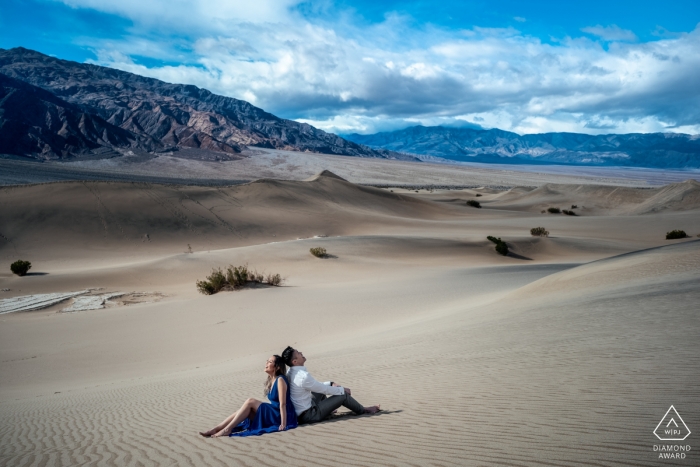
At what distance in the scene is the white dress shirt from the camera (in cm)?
527

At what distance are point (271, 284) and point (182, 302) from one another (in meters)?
3.51

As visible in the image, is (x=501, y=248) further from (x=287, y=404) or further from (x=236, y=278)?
(x=287, y=404)

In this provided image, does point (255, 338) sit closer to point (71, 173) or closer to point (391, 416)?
point (391, 416)

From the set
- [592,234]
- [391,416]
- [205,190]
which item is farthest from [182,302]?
[592,234]

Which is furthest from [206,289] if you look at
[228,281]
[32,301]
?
[32,301]

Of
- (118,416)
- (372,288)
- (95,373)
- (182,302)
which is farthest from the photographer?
(372,288)

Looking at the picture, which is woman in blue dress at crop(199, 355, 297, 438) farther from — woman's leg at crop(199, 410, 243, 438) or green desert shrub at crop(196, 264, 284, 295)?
green desert shrub at crop(196, 264, 284, 295)

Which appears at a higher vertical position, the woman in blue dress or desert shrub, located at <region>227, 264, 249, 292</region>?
the woman in blue dress

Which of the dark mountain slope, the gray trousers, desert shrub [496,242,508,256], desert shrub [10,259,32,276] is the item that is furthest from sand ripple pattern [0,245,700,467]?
the dark mountain slope

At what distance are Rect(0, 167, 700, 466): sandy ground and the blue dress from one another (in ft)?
0.67

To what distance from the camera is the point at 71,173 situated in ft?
250

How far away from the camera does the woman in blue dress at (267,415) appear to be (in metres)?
5.05

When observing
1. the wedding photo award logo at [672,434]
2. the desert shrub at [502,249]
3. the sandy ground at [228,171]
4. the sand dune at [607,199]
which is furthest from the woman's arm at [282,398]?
the sandy ground at [228,171]

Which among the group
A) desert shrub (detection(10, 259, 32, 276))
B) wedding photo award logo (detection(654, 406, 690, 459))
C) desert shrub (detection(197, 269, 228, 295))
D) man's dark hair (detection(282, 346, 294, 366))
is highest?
wedding photo award logo (detection(654, 406, 690, 459))
